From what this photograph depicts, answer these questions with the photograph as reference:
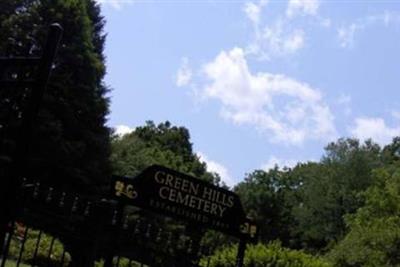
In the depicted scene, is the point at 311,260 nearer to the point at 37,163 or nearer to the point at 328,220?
the point at 37,163

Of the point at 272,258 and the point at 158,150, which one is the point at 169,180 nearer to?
the point at 272,258

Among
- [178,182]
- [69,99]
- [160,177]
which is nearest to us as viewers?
[160,177]

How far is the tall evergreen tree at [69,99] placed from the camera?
33.4 metres

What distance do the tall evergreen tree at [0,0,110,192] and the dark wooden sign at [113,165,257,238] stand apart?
82.5 ft

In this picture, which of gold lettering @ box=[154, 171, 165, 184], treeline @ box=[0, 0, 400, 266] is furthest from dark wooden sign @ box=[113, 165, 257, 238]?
treeline @ box=[0, 0, 400, 266]

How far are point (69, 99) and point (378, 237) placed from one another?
17505 mm

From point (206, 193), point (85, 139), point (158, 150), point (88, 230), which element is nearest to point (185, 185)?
point (206, 193)

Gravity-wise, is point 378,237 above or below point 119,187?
above

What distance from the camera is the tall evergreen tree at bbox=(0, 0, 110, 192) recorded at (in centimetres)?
3344

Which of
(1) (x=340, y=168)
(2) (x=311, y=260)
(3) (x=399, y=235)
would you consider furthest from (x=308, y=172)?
(2) (x=311, y=260)

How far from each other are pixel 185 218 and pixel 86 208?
2.16 m

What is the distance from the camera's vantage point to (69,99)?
117 ft

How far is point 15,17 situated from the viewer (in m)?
35.8

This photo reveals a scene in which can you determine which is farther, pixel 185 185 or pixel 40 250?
pixel 40 250
